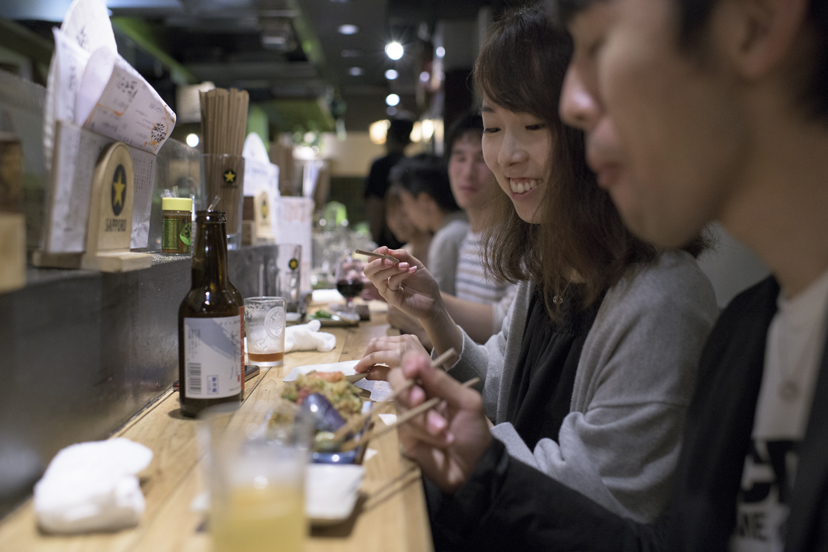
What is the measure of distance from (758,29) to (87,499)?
36.5 inches

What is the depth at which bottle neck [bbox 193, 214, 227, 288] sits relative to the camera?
1046 mm

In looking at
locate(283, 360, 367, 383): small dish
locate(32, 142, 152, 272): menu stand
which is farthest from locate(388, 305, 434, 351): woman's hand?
locate(32, 142, 152, 272): menu stand

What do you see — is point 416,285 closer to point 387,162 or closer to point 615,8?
point 615,8

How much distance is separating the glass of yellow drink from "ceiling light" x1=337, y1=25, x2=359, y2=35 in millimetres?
5488

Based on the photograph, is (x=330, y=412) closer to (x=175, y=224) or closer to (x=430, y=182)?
(x=175, y=224)

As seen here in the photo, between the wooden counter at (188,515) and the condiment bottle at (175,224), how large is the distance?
20.1 inches

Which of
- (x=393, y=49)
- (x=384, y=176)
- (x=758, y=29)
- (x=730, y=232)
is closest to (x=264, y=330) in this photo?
(x=730, y=232)

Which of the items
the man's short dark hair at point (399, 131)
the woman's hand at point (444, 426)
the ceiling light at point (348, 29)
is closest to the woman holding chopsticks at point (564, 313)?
the woman's hand at point (444, 426)

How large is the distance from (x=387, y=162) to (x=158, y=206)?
4.38 meters

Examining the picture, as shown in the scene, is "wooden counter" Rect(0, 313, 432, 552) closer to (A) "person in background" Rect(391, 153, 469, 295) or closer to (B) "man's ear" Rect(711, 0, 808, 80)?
(B) "man's ear" Rect(711, 0, 808, 80)

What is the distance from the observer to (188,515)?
72 centimetres

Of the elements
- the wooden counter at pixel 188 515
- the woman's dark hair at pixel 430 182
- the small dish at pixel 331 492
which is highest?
the woman's dark hair at pixel 430 182

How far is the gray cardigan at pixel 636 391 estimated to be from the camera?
Answer: 0.90 metres

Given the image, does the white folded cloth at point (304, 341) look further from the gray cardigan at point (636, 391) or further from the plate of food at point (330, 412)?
the gray cardigan at point (636, 391)
